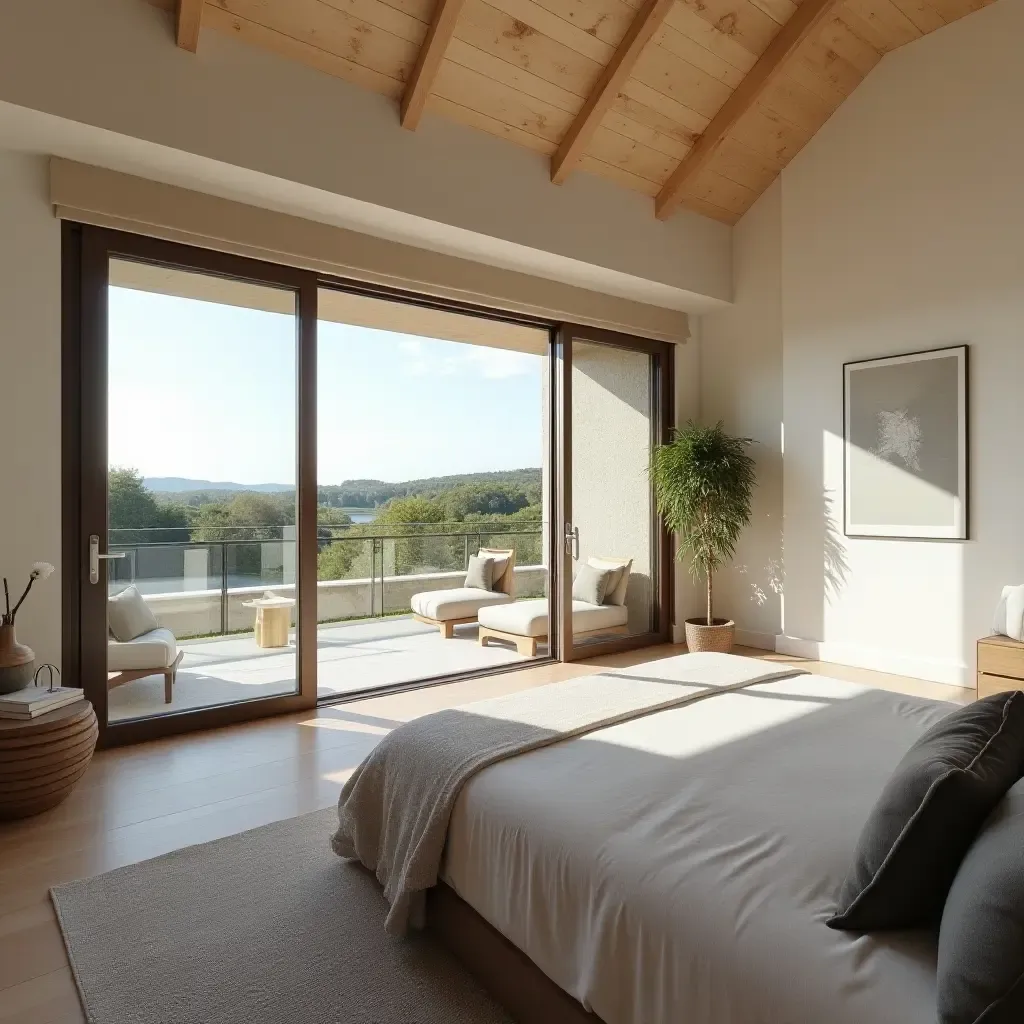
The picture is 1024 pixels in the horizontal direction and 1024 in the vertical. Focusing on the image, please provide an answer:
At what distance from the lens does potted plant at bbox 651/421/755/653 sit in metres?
5.34

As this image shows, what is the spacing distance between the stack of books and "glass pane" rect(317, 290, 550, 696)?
8.84ft

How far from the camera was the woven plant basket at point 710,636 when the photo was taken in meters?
5.36

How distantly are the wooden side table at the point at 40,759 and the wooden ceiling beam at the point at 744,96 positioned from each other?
184 inches

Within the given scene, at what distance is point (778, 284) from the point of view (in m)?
5.54

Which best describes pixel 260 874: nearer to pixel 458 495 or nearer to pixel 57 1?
pixel 57 1

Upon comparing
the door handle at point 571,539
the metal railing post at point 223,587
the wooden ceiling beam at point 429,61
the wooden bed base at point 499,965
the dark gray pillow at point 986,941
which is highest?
the wooden ceiling beam at point 429,61

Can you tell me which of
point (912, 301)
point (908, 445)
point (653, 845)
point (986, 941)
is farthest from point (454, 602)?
point (986, 941)

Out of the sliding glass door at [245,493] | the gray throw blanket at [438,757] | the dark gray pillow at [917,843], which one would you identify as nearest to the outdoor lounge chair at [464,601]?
the sliding glass door at [245,493]

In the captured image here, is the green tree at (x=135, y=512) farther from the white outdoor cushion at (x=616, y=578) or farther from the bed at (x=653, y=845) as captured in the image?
the white outdoor cushion at (x=616, y=578)

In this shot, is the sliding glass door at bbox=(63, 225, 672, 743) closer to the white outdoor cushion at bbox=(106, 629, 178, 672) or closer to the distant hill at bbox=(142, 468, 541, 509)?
the white outdoor cushion at bbox=(106, 629, 178, 672)

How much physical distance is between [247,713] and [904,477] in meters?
4.20

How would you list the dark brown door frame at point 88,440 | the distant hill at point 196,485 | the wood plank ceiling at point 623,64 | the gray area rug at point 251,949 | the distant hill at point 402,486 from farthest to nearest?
the distant hill at point 402,486, the distant hill at point 196,485, the wood plank ceiling at point 623,64, the dark brown door frame at point 88,440, the gray area rug at point 251,949

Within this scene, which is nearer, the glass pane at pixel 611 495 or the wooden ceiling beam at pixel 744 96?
the wooden ceiling beam at pixel 744 96

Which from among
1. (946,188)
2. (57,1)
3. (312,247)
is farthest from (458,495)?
(57,1)
